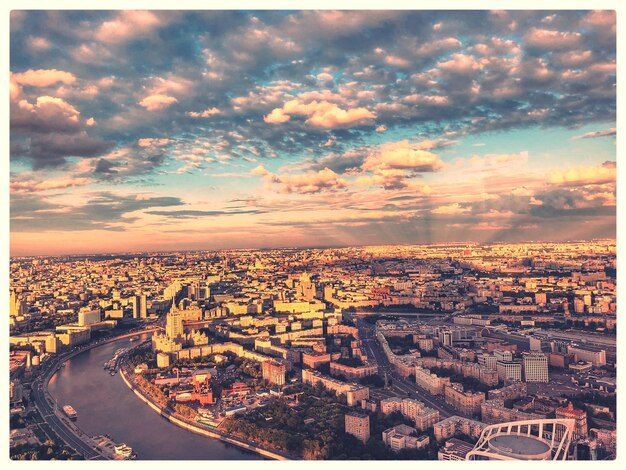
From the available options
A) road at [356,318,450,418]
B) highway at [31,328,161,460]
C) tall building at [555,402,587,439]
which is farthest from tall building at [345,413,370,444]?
highway at [31,328,161,460]

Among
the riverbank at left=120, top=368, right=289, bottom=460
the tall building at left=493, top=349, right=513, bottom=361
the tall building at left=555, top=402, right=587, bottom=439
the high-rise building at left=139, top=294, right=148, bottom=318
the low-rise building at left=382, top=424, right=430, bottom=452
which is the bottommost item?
the riverbank at left=120, top=368, right=289, bottom=460

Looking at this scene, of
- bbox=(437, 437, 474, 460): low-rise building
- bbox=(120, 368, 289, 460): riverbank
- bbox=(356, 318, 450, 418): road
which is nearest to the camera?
bbox=(437, 437, 474, 460): low-rise building

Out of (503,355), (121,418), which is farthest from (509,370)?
(121,418)

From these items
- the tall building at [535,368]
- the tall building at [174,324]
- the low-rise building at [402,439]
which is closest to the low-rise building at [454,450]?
the low-rise building at [402,439]

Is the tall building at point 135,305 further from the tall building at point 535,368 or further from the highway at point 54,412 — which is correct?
the tall building at point 535,368

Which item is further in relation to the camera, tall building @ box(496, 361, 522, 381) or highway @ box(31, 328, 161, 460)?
tall building @ box(496, 361, 522, 381)

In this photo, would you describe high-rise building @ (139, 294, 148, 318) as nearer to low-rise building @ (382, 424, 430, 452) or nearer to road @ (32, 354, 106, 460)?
road @ (32, 354, 106, 460)

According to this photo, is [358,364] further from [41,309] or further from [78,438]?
[41,309]

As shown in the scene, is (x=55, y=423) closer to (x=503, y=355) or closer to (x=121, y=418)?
(x=121, y=418)
